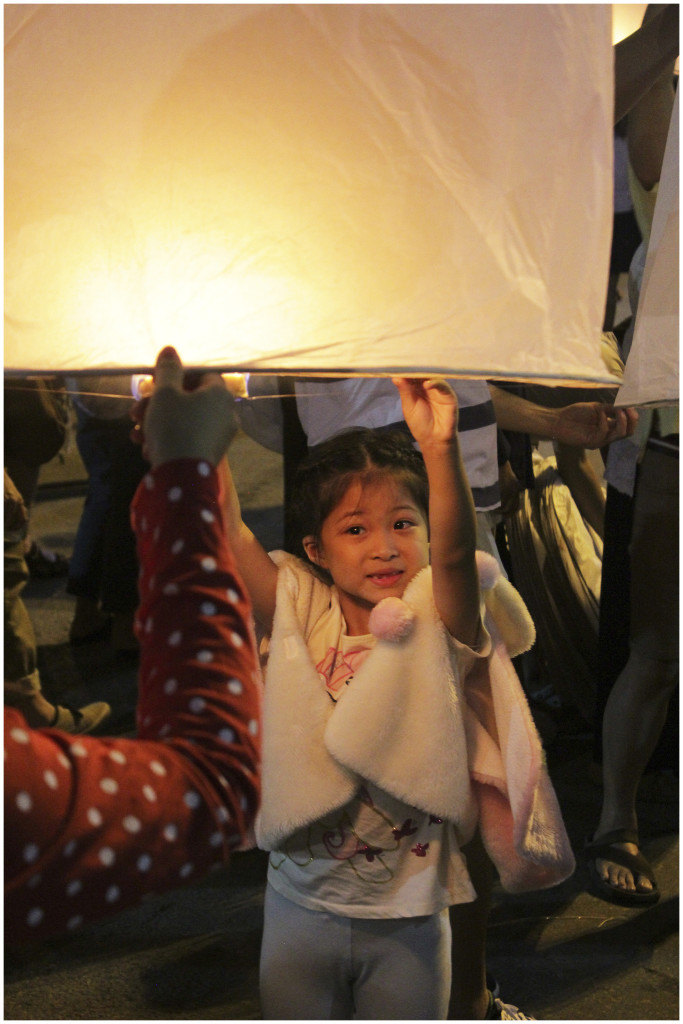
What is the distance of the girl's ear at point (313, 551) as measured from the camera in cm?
88

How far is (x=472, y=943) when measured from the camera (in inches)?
36.5

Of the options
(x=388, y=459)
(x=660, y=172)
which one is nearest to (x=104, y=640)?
(x=388, y=459)

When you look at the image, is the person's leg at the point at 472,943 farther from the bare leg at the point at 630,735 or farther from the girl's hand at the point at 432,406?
the girl's hand at the point at 432,406

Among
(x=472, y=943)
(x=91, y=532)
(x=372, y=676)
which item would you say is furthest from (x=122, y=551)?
(x=472, y=943)

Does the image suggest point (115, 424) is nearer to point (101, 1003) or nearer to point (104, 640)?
point (104, 640)

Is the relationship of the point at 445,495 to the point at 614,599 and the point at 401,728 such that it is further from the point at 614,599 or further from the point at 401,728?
the point at 614,599

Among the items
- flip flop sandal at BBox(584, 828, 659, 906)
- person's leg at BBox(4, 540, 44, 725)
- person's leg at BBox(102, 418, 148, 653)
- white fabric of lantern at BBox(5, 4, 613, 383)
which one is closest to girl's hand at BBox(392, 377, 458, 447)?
white fabric of lantern at BBox(5, 4, 613, 383)

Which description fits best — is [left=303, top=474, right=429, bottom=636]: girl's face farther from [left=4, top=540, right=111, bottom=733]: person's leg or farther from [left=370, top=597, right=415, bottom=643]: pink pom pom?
[left=4, top=540, right=111, bottom=733]: person's leg

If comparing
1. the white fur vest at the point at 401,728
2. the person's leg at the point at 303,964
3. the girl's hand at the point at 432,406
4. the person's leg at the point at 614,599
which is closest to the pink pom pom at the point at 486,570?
the white fur vest at the point at 401,728

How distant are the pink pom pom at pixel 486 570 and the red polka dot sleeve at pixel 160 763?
31 centimetres

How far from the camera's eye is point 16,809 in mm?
541

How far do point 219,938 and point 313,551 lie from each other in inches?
15.2

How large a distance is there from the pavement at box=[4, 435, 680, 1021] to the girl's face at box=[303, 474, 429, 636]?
2.6 inches

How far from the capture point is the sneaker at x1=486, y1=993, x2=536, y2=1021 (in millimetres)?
947
